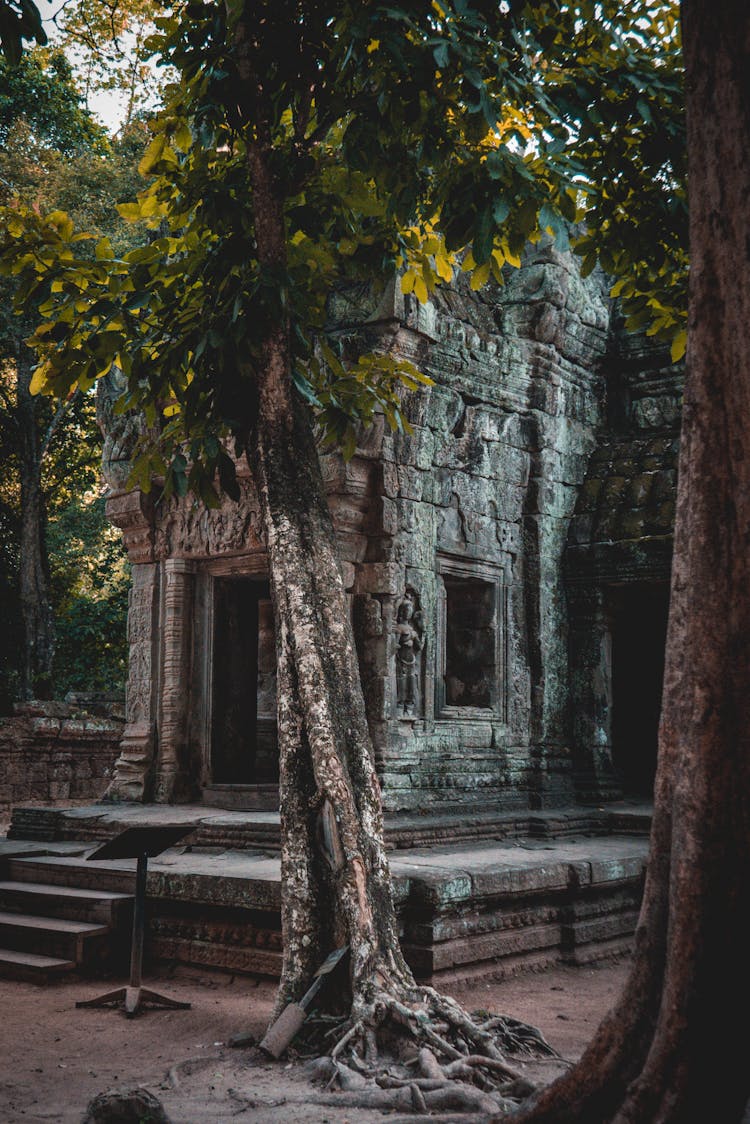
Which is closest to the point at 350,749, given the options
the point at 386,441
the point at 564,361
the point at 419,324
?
the point at 386,441

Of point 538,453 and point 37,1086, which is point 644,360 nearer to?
point 538,453

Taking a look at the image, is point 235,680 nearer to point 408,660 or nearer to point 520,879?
point 408,660

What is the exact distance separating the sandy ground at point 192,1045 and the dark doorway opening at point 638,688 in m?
4.29

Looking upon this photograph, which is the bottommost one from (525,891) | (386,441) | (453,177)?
(525,891)

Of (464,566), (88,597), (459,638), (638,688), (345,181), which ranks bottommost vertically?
(638,688)

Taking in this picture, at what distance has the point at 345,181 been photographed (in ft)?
19.7

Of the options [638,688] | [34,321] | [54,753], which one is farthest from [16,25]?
[34,321]

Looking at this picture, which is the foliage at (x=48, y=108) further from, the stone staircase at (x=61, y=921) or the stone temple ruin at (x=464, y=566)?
the stone staircase at (x=61, y=921)

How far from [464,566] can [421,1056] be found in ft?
15.7

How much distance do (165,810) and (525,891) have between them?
2.96 meters

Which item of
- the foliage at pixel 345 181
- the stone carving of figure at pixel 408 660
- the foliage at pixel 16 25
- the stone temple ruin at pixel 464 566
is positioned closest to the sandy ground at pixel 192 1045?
the stone temple ruin at pixel 464 566

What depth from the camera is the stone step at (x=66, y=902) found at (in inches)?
261

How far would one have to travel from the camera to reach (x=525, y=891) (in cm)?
656

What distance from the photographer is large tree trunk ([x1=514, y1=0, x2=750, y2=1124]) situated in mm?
2643
